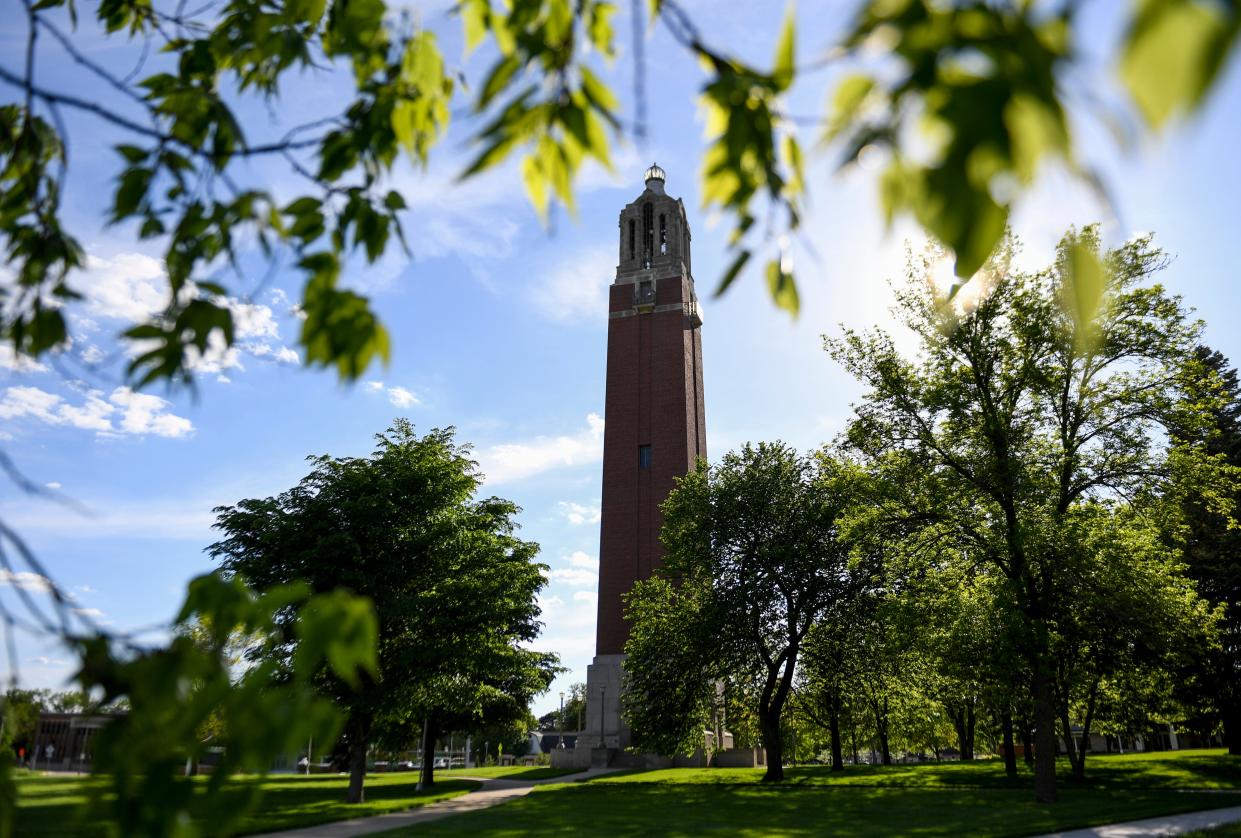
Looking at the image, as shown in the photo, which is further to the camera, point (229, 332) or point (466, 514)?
point (466, 514)

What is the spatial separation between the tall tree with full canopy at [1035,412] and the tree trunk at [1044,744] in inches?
1.4

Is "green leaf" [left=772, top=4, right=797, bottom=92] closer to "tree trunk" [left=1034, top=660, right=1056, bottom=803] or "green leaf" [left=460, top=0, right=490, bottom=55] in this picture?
"green leaf" [left=460, top=0, right=490, bottom=55]

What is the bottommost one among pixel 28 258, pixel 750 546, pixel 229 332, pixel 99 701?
pixel 99 701

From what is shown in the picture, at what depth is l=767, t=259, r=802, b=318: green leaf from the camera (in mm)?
2195

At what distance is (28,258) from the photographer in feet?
9.48

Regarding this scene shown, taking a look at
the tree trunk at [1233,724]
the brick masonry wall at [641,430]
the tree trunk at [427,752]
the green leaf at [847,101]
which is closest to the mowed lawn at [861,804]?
the tree trunk at [1233,724]

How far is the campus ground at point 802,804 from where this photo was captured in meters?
14.6

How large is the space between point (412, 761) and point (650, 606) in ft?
206

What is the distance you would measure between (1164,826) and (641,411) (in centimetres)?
3753

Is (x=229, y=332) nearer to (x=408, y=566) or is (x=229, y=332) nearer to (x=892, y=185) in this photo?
(x=892, y=185)

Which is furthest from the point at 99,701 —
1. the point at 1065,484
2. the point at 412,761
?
the point at 412,761

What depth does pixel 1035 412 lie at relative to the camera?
20.3 m

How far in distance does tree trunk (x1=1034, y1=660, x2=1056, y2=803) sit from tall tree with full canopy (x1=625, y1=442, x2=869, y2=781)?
765 cm

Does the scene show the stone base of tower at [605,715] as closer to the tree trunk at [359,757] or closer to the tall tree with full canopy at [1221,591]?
the tree trunk at [359,757]
